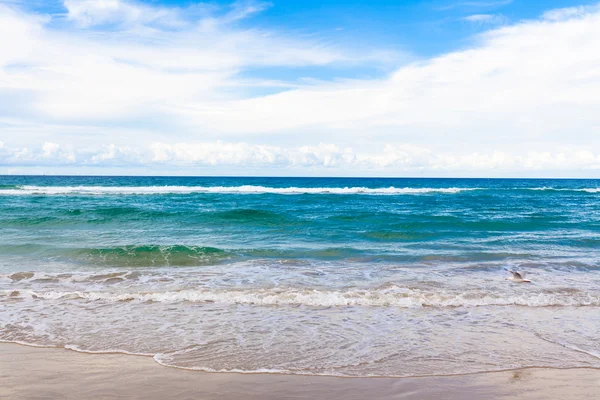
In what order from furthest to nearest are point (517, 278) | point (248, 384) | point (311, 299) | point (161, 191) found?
point (161, 191)
point (517, 278)
point (311, 299)
point (248, 384)

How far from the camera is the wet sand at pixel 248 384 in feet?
14.0

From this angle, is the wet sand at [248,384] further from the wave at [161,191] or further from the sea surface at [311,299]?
the wave at [161,191]

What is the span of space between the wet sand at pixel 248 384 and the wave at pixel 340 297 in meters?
2.88

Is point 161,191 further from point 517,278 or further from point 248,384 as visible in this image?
point 248,384

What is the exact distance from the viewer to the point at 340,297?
7973 millimetres

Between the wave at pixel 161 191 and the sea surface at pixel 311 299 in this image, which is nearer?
the sea surface at pixel 311 299

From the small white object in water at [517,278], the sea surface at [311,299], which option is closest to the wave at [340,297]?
the sea surface at [311,299]

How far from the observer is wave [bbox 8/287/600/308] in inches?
306

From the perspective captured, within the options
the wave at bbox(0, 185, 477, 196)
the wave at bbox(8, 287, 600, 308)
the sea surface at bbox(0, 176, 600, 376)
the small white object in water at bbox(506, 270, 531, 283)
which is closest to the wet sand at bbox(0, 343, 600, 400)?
the sea surface at bbox(0, 176, 600, 376)

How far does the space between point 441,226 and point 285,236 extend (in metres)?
7.26

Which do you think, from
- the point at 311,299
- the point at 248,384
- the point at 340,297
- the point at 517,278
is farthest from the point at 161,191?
the point at 248,384

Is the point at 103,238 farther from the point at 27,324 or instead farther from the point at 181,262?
the point at 27,324

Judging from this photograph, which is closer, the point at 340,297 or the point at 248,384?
the point at 248,384

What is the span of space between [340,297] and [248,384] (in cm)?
367
